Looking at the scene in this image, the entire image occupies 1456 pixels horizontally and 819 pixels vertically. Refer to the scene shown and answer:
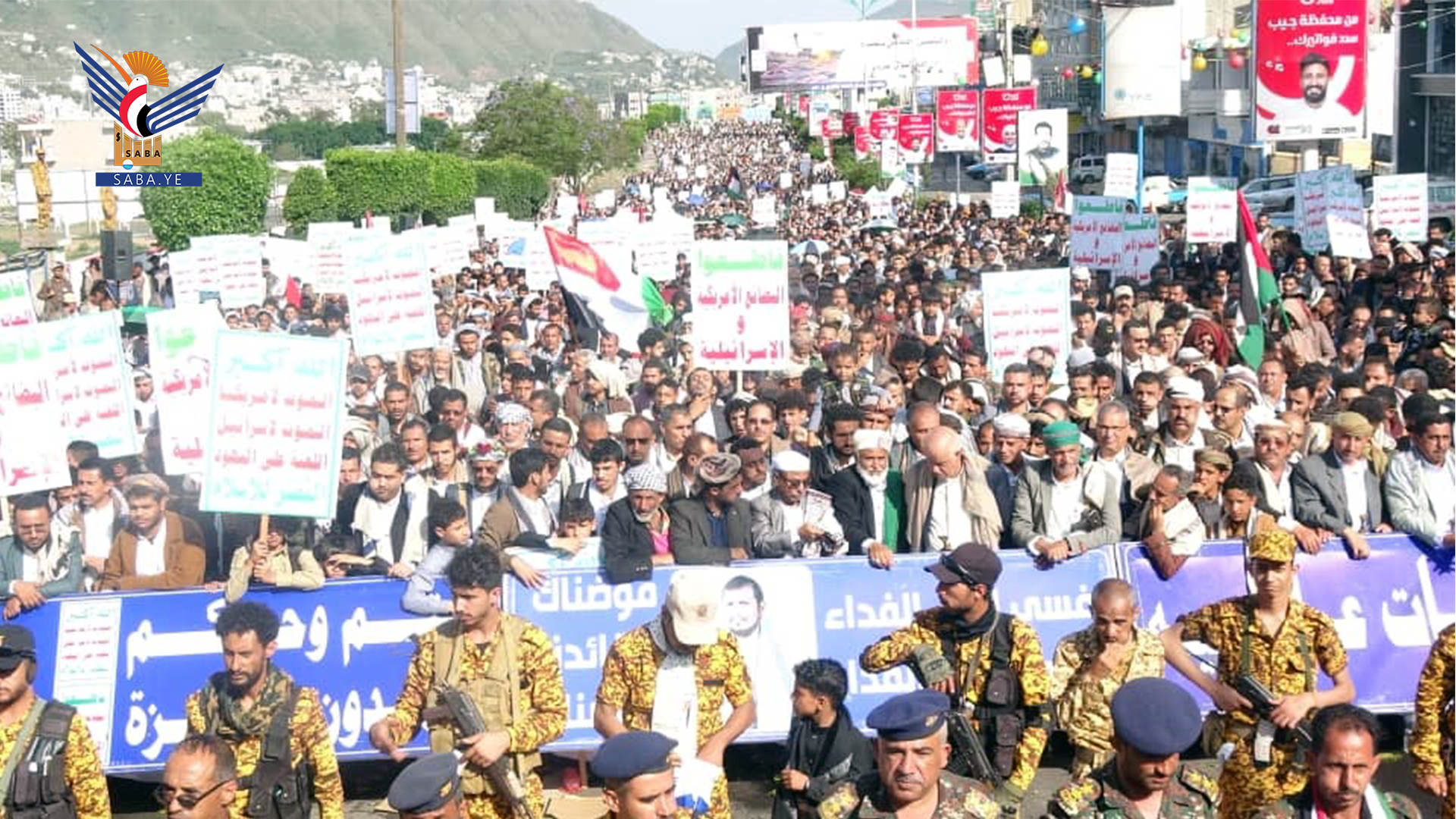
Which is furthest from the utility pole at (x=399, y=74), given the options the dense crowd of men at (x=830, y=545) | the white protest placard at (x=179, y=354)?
the white protest placard at (x=179, y=354)

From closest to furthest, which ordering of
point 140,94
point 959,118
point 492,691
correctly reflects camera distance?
point 492,691 < point 140,94 < point 959,118

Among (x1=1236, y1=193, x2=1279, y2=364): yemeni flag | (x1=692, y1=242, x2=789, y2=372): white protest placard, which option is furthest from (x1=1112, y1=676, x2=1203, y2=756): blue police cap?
(x1=1236, y1=193, x2=1279, y2=364): yemeni flag

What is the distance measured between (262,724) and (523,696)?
776 millimetres

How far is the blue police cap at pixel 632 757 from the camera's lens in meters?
4.65

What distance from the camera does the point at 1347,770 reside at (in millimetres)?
4625

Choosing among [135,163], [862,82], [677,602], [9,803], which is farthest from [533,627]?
[862,82]

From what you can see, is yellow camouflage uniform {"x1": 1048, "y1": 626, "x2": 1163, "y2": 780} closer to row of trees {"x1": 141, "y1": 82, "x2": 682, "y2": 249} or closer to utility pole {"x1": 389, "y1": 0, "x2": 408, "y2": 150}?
row of trees {"x1": 141, "y1": 82, "x2": 682, "y2": 249}

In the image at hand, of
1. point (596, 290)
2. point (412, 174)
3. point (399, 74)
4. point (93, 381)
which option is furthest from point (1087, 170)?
Answer: point (93, 381)

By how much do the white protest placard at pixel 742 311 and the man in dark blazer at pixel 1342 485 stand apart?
4.24 metres

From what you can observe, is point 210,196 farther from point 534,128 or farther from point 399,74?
point 534,128

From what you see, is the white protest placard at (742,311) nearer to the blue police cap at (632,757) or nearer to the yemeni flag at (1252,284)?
the yemeni flag at (1252,284)

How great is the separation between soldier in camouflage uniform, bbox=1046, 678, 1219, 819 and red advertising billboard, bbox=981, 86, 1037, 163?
37029 millimetres

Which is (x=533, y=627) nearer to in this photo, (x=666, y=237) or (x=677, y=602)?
(x=677, y=602)

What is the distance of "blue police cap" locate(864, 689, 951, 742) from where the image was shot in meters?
4.50
